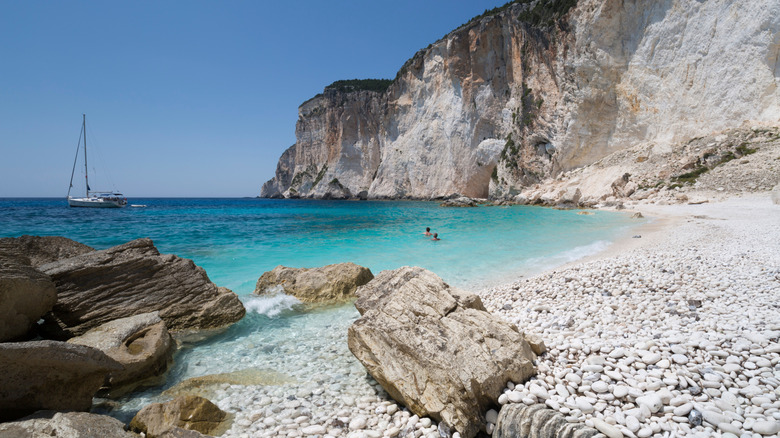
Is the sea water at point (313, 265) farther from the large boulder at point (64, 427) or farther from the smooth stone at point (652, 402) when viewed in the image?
the smooth stone at point (652, 402)

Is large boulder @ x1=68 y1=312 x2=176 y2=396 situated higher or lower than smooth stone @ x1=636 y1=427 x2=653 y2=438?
lower

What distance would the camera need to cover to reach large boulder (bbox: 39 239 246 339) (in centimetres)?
512

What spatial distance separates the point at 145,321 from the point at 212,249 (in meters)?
9.97

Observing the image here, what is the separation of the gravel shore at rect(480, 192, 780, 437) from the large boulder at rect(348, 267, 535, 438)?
0.26m

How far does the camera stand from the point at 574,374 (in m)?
3.27

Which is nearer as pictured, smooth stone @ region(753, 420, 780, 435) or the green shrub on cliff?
smooth stone @ region(753, 420, 780, 435)

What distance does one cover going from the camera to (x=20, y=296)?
4055mm

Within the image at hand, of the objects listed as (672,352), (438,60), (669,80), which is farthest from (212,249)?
(438,60)

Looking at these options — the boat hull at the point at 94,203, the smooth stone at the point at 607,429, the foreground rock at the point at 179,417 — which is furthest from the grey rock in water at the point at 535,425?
the boat hull at the point at 94,203

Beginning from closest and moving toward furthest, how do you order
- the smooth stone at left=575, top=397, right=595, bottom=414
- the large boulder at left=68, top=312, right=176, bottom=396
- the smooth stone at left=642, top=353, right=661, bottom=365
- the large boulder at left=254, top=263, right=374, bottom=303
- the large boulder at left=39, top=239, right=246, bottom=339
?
the smooth stone at left=575, top=397, right=595, bottom=414, the smooth stone at left=642, top=353, right=661, bottom=365, the large boulder at left=68, top=312, right=176, bottom=396, the large boulder at left=39, top=239, right=246, bottom=339, the large boulder at left=254, top=263, right=374, bottom=303

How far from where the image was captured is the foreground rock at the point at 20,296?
3.87 meters

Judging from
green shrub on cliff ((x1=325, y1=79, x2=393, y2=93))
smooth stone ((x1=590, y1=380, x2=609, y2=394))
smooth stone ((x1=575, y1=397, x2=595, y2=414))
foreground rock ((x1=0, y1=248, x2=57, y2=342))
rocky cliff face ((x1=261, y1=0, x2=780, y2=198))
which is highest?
green shrub on cliff ((x1=325, y1=79, x2=393, y2=93))

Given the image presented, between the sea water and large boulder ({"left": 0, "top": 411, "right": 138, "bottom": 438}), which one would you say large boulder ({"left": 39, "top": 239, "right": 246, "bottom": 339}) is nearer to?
the sea water

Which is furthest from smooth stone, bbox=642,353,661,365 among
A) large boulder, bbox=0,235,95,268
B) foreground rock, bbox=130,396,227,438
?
large boulder, bbox=0,235,95,268
